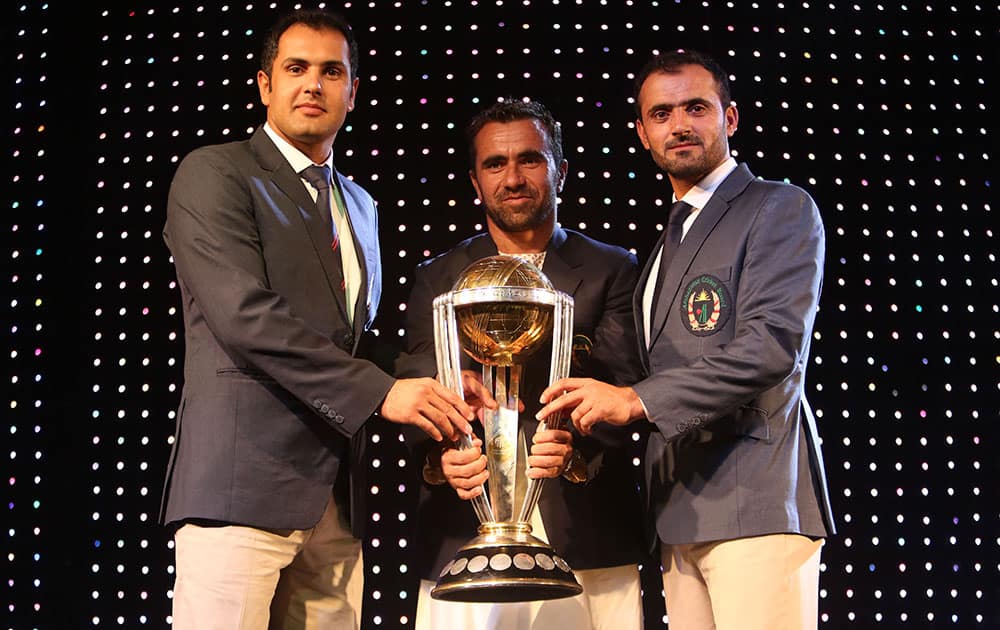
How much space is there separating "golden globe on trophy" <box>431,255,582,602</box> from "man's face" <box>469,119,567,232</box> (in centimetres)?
45

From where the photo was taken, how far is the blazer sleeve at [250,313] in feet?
6.35

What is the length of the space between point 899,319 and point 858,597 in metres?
0.85

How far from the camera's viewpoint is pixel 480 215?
3.09m

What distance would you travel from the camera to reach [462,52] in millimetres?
3227

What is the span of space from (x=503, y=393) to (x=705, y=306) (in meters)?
0.46

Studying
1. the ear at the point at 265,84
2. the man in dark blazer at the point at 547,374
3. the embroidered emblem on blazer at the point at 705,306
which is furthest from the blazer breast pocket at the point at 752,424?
the ear at the point at 265,84

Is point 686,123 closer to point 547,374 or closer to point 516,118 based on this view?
point 516,118

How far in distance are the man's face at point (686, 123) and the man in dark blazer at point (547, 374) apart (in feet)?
0.93

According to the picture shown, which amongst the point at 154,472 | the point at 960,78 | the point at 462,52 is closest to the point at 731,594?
the point at 154,472

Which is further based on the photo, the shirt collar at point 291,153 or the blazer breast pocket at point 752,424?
the shirt collar at point 291,153

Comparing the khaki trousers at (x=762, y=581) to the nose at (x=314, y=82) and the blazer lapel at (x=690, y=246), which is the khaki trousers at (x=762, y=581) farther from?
the nose at (x=314, y=82)

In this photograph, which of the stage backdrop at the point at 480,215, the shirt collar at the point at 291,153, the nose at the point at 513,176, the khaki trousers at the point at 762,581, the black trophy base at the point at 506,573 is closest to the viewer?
the black trophy base at the point at 506,573

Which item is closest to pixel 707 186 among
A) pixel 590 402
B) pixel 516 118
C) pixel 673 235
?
pixel 673 235

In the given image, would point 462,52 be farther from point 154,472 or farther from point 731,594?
point 731,594
